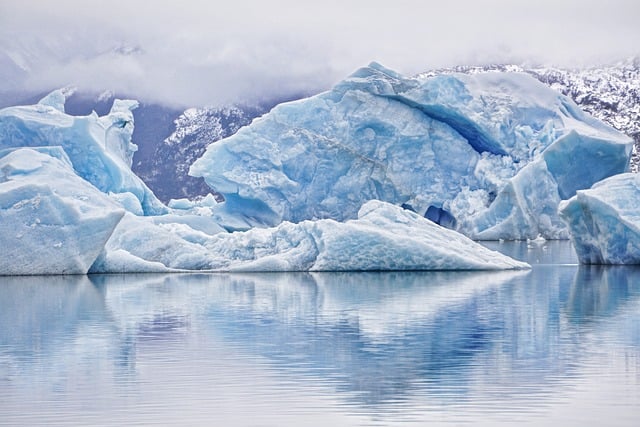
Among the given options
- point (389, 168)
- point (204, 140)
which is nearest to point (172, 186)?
point (204, 140)

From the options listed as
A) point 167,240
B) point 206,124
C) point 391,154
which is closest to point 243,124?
point 206,124

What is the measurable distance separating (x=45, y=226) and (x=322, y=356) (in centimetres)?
890

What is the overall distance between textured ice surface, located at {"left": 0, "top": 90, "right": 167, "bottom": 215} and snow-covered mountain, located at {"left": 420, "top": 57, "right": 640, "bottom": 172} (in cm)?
4070

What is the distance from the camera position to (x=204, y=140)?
226ft

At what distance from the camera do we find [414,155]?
30.4 m

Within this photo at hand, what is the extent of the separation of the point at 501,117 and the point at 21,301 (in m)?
19.8

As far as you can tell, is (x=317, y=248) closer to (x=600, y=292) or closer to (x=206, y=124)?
(x=600, y=292)

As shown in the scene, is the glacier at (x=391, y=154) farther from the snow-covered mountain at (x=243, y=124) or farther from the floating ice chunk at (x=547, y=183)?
the snow-covered mountain at (x=243, y=124)

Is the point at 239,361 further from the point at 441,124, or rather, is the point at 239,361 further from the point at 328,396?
the point at 441,124

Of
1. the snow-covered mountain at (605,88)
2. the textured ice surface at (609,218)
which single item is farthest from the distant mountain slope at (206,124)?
the textured ice surface at (609,218)

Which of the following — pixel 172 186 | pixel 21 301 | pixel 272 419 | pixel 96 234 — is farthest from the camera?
pixel 172 186

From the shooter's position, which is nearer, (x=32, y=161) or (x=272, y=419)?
(x=272, y=419)

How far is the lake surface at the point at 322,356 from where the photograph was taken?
5.69 metres

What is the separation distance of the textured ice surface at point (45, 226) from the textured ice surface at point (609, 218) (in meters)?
7.38
